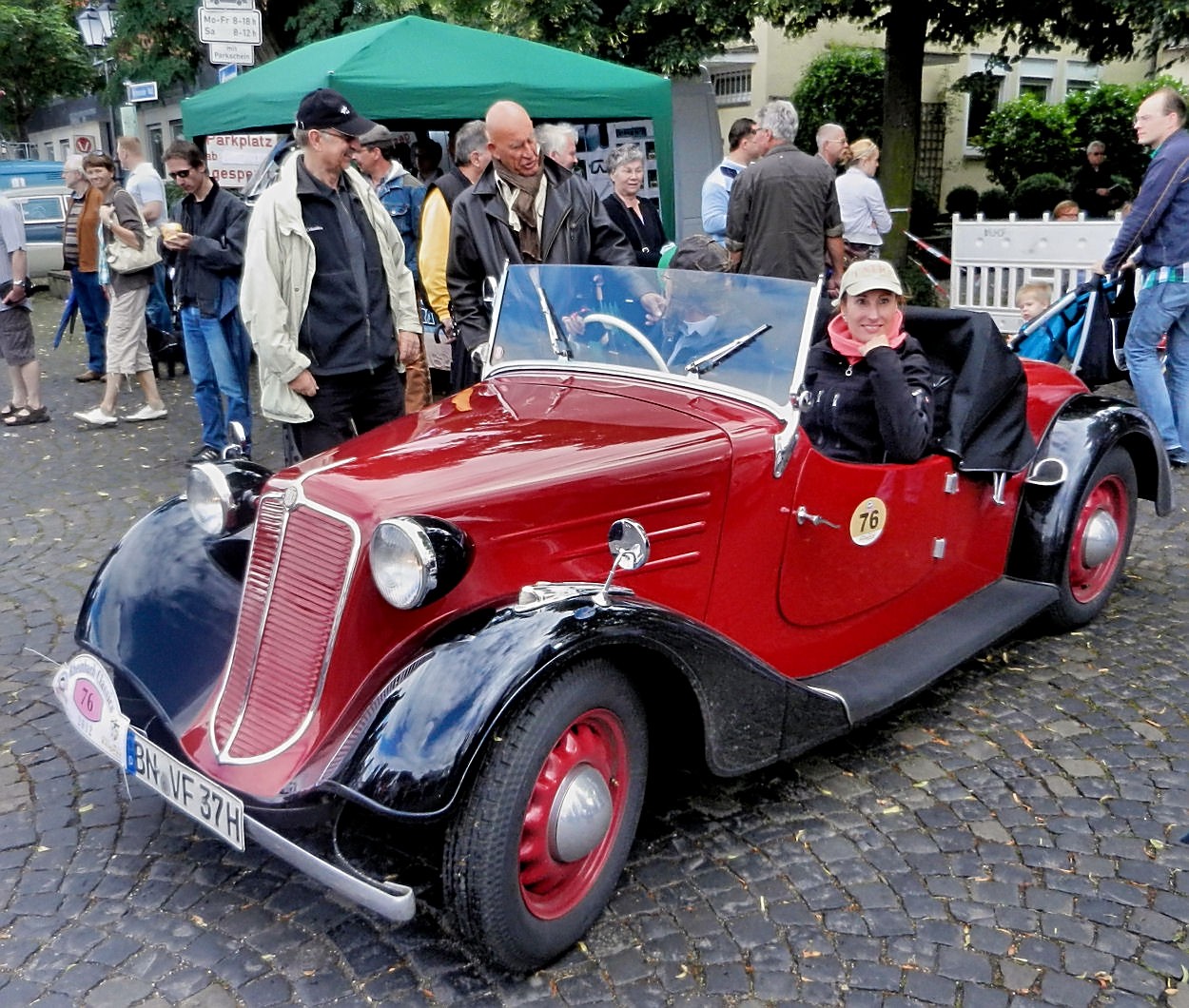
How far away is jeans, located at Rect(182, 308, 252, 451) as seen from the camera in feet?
22.4

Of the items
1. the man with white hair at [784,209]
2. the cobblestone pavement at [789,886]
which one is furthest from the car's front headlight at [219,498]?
the man with white hair at [784,209]

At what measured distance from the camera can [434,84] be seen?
26.4 ft

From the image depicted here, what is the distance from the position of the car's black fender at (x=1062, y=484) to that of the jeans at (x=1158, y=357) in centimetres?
218

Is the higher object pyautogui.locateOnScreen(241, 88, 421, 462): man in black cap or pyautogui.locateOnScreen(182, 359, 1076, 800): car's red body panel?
pyautogui.locateOnScreen(241, 88, 421, 462): man in black cap

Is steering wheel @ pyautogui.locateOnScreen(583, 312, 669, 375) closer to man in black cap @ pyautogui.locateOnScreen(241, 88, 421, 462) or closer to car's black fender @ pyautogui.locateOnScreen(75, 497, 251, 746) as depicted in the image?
car's black fender @ pyautogui.locateOnScreen(75, 497, 251, 746)

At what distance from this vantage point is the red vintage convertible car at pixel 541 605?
7.89 feet

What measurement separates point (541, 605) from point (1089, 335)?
16.3 ft

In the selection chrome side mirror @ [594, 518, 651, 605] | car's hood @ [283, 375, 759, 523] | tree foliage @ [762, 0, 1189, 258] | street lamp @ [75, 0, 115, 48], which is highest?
street lamp @ [75, 0, 115, 48]

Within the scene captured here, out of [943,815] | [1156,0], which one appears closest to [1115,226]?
[1156,0]

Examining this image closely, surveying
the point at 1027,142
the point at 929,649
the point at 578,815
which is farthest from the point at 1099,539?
the point at 1027,142

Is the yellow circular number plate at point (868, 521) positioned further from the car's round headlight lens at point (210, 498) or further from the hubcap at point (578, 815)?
the car's round headlight lens at point (210, 498)

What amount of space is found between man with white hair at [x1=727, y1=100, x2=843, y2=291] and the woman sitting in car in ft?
8.46

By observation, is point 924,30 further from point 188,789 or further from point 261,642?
point 188,789

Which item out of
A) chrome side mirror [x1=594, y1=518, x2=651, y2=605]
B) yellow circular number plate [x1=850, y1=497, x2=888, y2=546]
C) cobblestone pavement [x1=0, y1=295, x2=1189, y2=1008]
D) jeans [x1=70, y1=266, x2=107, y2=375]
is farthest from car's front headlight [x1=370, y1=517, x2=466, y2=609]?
jeans [x1=70, y1=266, x2=107, y2=375]
